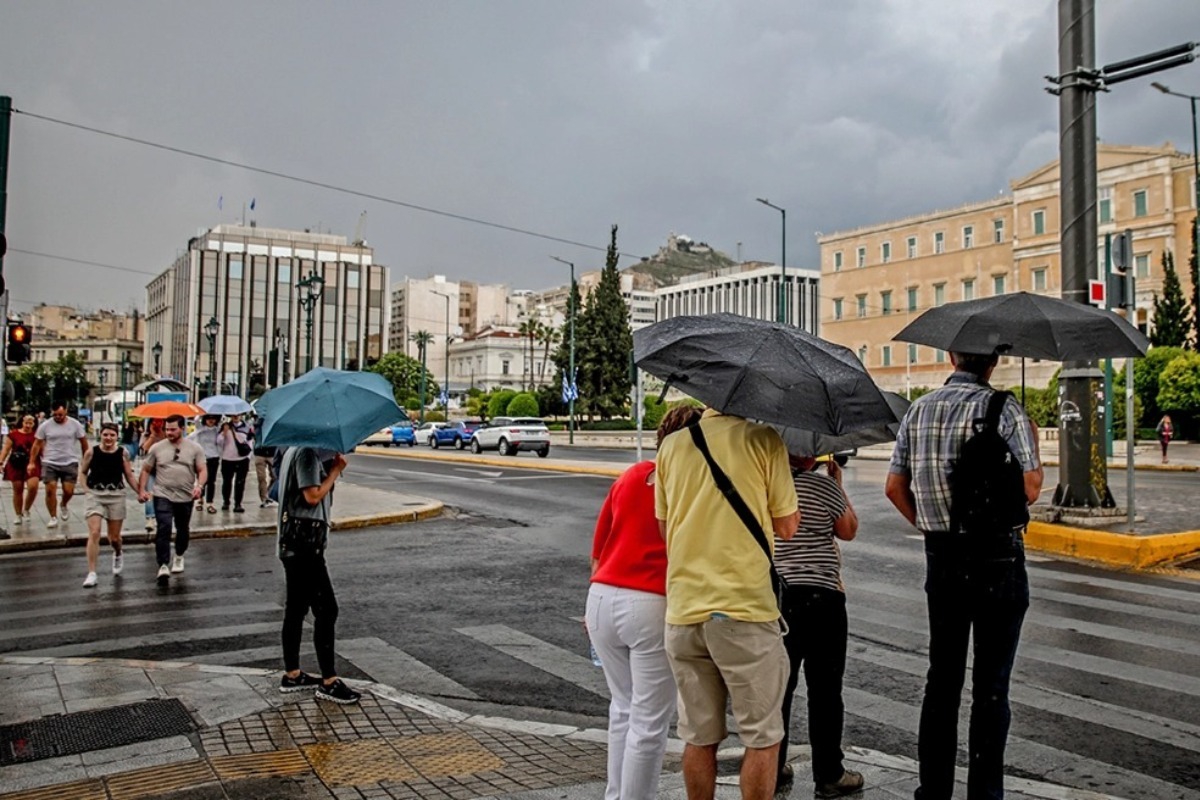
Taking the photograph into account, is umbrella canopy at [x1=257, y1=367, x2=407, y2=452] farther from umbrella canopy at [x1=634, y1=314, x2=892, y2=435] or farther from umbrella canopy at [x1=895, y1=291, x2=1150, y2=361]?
umbrella canopy at [x1=895, y1=291, x2=1150, y2=361]

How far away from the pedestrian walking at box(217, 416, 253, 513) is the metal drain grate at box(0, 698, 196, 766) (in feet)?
37.7

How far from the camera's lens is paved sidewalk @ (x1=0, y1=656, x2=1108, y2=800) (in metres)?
4.42

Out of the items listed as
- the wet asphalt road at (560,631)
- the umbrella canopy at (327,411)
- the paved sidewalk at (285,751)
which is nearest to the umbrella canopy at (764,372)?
the paved sidewalk at (285,751)

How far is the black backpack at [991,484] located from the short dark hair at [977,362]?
254mm

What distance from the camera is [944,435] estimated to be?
4.02 meters

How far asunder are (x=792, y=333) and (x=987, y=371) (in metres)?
0.99

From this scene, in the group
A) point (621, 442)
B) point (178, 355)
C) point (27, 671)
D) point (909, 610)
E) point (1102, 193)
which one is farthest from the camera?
point (178, 355)

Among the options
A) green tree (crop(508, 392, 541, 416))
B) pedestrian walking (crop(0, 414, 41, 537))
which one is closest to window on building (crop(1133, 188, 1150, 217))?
green tree (crop(508, 392, 541, 416))

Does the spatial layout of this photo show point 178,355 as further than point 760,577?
Yes

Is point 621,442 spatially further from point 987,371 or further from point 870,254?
point 987,371

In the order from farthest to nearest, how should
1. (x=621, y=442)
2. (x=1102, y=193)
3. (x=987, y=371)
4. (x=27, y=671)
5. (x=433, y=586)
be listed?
1. (x=1102, y=193)
2. (x=621, y=442)
3. (x=433, y=586)
4. (x=27, y=671)
5. (x=987, y=371)

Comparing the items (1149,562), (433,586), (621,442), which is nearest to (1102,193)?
(621,442)

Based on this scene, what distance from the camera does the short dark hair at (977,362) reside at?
4.14m

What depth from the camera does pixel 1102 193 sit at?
235 feet
